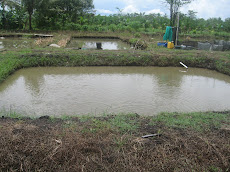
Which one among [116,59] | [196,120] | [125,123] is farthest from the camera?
[116,59]

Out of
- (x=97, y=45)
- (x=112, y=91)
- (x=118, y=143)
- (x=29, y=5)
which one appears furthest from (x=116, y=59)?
(x=29, y=5)

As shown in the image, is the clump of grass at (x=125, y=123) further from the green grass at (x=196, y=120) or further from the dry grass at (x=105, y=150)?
the green grass at (x=196, y=120)

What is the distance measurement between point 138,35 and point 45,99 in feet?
40.8

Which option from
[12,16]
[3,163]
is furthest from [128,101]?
[12,16]

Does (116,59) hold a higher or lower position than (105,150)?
higher

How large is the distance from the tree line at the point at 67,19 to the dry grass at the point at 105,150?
1721 cm

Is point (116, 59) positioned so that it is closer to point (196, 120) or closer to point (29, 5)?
point (196, 120)

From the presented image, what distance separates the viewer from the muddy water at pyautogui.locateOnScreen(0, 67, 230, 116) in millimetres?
5035

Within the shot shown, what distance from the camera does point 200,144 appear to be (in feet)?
10.3

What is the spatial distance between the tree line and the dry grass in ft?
56.5

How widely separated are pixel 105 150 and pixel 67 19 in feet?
67.1

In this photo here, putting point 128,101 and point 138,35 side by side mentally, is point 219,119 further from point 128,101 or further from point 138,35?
point 138,35

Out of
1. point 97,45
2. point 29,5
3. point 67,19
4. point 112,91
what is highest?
point 29,5

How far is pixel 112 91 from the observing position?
6062 millimetres
